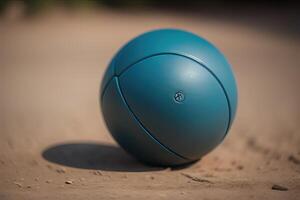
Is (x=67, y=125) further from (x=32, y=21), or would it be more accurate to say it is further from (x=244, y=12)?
(x=244, y=12)

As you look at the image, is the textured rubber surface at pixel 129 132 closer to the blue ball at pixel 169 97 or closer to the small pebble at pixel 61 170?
the blue ball at pixel 169 97

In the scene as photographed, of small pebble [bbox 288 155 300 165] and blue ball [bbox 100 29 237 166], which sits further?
small pebble [bbox 288 155 300 165]

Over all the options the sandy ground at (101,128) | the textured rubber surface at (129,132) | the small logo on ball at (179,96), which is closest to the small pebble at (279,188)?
the sandy ground at (101,128)

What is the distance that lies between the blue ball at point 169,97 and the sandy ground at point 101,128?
34cm

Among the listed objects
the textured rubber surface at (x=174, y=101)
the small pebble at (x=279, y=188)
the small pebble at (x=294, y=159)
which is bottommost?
the small pebble at (x=279, y=188)

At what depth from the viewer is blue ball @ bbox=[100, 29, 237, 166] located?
17.3 feet

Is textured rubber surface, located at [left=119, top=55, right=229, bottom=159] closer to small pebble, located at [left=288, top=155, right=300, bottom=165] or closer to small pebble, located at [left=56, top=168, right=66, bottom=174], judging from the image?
small pebble, located at [left=56, top=168, right=66, bottom=174]

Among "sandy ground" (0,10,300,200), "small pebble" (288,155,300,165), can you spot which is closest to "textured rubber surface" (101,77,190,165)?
"sandy ground" (0,10,300,200)

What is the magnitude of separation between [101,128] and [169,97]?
2.57m

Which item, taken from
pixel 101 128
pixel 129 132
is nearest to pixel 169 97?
pixel 129 132

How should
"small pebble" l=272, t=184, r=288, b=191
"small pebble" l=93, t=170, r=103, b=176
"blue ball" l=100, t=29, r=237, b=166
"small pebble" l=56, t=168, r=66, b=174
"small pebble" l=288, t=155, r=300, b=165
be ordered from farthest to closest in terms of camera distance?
"small pebble" l=288, t=155, r=300, b=165 < "small pebble" l=56, t=168, r=66, b=174 < "small pebble" l=93, t=170, r=103, b=176 < "blue ball" l=100, t=29, r=237, b=166 < "small pebble" l=272, t=184, r=288, b=191

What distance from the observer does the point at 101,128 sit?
765 cm

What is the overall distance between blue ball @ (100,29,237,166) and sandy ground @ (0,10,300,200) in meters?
0.34

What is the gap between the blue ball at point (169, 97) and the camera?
5.28 meters
